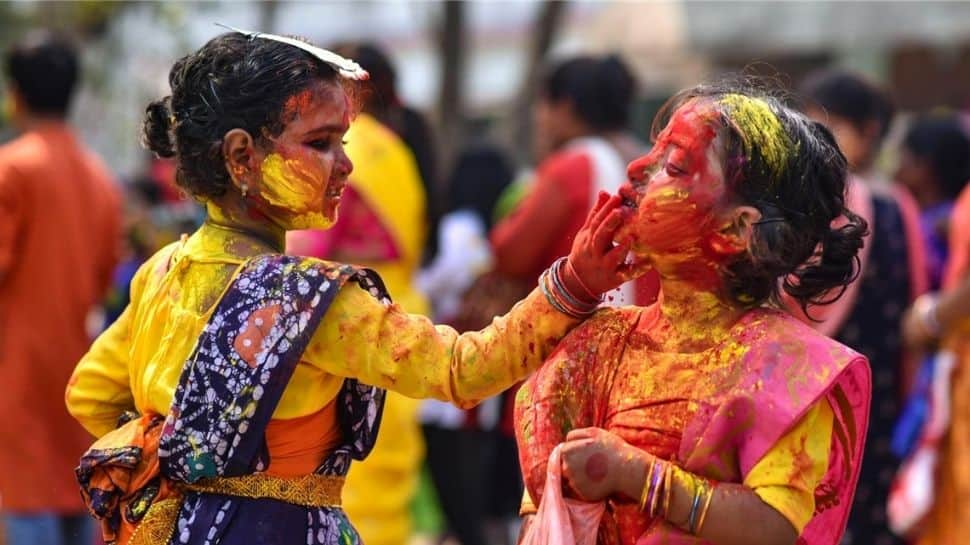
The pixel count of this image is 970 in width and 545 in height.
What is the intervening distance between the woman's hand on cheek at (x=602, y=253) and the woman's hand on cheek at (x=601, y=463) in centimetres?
26

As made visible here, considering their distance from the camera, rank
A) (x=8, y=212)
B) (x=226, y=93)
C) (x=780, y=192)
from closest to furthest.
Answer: (x=780, y=192) < (x=226, y=93) < (x=8, y=212)

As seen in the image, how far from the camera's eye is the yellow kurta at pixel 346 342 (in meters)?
2.80

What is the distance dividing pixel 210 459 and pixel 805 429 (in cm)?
100

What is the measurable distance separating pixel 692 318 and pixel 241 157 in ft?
2.79

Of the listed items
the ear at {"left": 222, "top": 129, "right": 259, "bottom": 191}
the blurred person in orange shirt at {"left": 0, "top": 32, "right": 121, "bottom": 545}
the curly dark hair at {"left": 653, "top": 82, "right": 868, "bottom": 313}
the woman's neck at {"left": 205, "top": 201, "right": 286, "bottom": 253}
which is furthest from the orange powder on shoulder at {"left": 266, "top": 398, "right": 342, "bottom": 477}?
the blurred person in orange shirt at {"left": 0, "top": 32, "right": 121, "bottom": 545}

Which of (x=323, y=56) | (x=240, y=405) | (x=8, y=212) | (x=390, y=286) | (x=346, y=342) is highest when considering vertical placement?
(x=323, y=56)

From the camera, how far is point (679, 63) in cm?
1338

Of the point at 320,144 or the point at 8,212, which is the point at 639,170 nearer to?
the point at 320,144

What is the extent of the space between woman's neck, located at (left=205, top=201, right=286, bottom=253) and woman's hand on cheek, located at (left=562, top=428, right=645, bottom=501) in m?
0.76

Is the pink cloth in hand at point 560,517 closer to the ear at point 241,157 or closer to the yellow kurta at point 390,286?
the ear at point 241,157

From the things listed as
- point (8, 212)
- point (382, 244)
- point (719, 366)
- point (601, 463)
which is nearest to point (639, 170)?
point (719, 366)

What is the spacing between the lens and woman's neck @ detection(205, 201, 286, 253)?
3012mm

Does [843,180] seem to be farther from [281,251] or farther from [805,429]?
[281,251]

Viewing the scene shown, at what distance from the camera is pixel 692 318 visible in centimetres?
275
